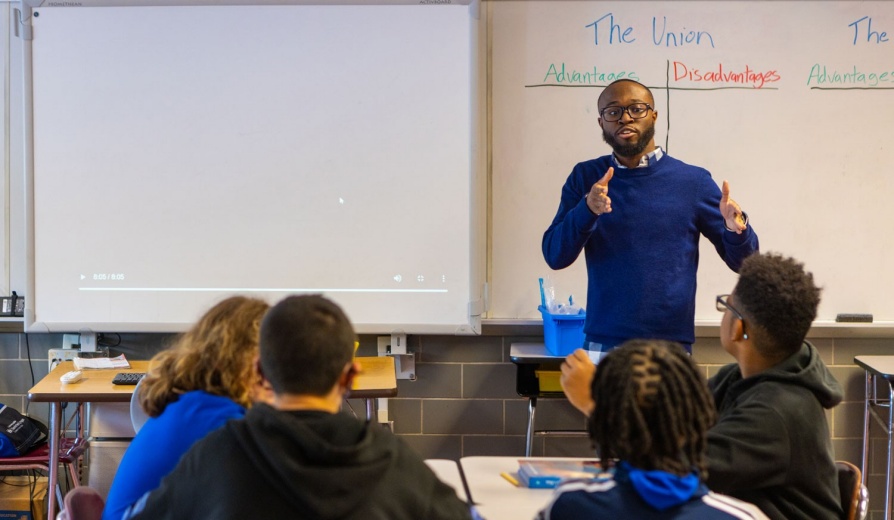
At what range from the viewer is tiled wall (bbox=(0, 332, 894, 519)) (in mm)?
3748

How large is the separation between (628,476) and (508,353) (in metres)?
2.40

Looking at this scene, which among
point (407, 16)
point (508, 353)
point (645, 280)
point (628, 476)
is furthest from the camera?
point (508, 353)

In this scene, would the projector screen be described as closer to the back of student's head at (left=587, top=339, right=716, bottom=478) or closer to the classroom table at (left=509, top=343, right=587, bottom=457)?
the classroom table at (left=509, top=343, right=587, bottom=457)

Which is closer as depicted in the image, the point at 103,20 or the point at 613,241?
the point at 613,241

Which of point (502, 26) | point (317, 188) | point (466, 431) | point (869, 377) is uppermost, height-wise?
point (502, 26)

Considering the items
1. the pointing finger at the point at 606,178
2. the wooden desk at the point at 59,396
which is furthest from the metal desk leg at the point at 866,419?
the wooden desk at the point at 59,396

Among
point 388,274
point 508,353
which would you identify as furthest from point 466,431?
point 388,274

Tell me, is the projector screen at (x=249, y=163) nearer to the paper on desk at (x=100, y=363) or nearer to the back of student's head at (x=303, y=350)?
the paper on desk at (x=100, y=363)

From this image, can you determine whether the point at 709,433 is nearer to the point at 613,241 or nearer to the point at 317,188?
the point at 613,241

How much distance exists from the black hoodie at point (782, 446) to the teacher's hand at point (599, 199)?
89cm

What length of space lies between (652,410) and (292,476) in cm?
58

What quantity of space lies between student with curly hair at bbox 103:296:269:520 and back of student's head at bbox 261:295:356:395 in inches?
12.4

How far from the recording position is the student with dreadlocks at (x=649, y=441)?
1.35 m

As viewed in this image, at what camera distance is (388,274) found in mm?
3617
